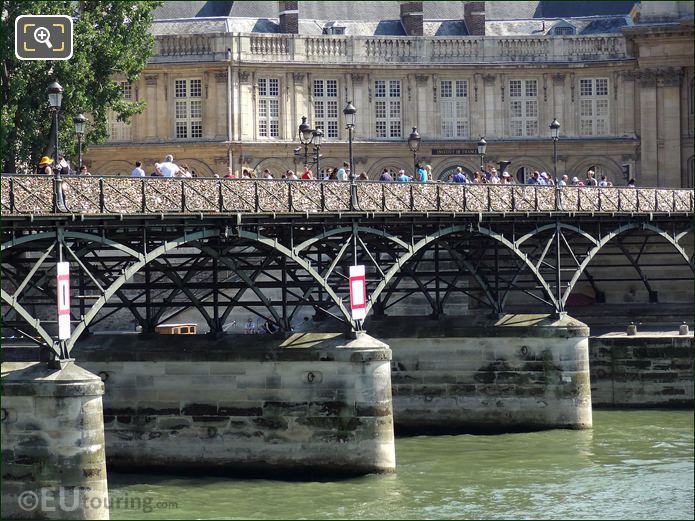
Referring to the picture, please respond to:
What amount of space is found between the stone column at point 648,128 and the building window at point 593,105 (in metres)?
1.89

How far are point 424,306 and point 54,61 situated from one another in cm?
1568

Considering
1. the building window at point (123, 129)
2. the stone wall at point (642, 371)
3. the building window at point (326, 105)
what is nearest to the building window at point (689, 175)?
the building window at point (326, 105)

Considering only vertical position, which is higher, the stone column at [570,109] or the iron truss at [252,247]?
the stone column at [570,109]

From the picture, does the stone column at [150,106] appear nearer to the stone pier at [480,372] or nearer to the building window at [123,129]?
the building window at [123,129]

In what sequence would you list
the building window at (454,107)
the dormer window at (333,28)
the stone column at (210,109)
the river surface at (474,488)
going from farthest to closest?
the building window at (454,107)
the dormer window at (333,28)
the stone column at (210,109)
the river surface at (474,488)

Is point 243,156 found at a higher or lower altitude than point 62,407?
higher

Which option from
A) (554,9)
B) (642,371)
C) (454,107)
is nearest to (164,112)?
(454,107)

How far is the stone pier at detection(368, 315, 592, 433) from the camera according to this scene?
55.7 meters

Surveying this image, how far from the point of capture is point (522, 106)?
9294 centimetres

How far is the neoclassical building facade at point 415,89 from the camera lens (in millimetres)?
87750

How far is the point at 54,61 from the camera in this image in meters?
62.9

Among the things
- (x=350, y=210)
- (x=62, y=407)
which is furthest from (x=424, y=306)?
(x=62, y=407)

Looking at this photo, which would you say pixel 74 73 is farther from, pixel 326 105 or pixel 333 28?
pixel 333 28

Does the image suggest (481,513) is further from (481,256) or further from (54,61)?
(54,61)
